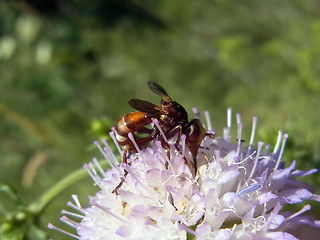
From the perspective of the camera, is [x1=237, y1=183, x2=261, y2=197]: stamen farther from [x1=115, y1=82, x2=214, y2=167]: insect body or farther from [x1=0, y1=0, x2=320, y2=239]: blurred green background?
[x1=0, y1=0, x2=320, y2=239]: blurred green background

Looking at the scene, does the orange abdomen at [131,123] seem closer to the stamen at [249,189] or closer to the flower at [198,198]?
the flower at [198,198]

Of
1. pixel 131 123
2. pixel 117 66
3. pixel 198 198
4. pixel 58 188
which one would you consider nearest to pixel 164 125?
pixel 131 123

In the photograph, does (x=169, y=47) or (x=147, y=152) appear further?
(x=169, y=47)

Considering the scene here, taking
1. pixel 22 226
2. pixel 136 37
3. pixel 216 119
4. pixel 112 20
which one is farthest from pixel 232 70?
pixel 22 226

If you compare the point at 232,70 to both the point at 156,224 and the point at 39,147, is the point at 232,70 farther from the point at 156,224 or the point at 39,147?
the point at 156,224

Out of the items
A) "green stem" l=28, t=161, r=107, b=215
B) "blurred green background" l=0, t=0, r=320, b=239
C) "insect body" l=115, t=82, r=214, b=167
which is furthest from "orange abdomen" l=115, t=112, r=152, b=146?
"blurred green background" l=0, t=0, r=320, b=239

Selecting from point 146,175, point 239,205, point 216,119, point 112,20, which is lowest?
point 239,205

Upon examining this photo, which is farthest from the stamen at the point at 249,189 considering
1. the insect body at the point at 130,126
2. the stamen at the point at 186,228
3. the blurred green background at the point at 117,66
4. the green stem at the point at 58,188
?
the blurred green background at the point at 117,66

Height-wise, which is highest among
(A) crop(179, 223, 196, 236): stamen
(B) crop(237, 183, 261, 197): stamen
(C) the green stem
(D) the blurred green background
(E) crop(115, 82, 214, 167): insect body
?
(D) the blurred green background
